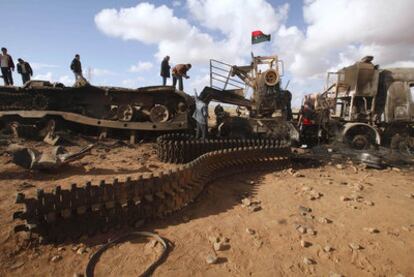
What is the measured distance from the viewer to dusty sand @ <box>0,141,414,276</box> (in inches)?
131

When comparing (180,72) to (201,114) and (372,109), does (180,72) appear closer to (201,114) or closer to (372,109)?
(201,114)

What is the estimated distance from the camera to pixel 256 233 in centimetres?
415

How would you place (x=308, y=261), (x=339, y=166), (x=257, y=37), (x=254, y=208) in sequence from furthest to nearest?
(x=257, y=37)
(x=339, y=166)
(x=254, y=208)
(x=308, y=261)

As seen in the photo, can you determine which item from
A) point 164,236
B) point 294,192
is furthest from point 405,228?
point 164,236

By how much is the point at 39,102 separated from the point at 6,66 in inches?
92.9

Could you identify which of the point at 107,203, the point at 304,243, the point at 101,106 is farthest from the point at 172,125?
the point at 304,243

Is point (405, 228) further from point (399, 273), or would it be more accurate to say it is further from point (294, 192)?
point (294, 192)

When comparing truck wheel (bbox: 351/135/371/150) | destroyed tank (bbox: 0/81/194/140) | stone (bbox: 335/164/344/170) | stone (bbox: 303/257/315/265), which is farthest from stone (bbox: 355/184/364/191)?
destroyed tank (bbox: 0/81/194/140)

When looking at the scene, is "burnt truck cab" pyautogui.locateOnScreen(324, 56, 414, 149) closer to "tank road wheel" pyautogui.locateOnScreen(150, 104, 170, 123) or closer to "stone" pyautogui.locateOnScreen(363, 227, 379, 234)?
"tank road wheel" pyautogui.locateOnScreen(150, 104, 170, 123)

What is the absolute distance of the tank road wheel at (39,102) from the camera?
1098 cm

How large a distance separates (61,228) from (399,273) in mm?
4218

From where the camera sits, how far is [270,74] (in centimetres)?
1395

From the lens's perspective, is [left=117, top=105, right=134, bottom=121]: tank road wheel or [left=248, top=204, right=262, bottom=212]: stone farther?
[left=117, top=105, right=134, bottom=121]: tank road wheel

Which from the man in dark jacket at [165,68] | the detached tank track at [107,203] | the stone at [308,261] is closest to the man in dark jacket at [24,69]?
the man in dark jacket at [165,68]
